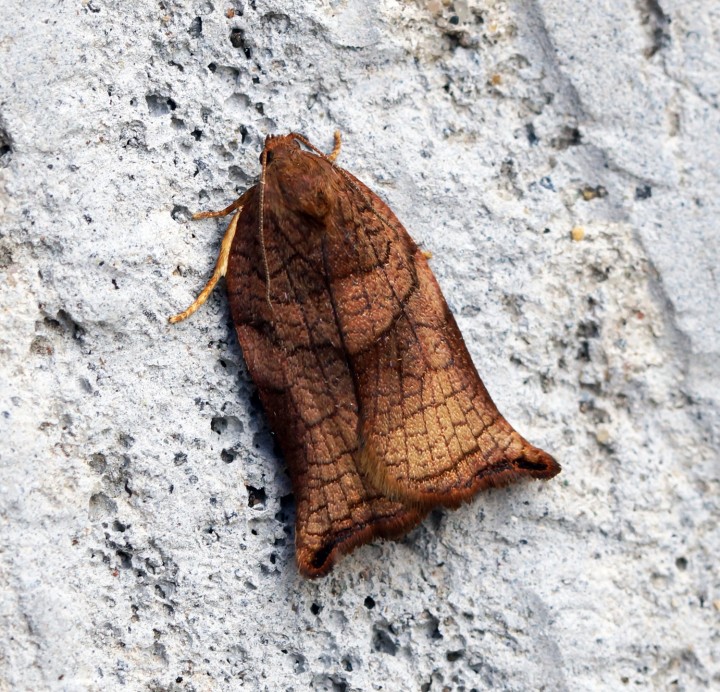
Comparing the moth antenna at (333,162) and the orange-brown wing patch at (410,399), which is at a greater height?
the moth antenna at (333,162)

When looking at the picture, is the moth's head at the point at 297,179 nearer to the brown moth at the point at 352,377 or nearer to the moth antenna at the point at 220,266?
the brown moth at the point at 352,377

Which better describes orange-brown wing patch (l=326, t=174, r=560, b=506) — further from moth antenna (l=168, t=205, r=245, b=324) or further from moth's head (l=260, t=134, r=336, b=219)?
moth antenna (l=168, t=205, r=245, b=324)

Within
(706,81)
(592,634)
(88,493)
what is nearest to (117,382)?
(88,493)

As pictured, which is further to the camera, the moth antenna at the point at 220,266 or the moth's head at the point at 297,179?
the moth antenna at the point at 220,266

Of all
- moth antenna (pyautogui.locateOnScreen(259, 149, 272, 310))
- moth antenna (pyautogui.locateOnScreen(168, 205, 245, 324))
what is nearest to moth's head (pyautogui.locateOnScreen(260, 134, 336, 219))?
moth antenna (pyautogui.locateOnScreen(259, 149, 272, 310))

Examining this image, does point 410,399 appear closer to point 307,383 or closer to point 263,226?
point 307,383

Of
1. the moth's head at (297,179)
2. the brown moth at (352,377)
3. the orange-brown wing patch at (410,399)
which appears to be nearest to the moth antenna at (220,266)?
the brown moth at (352,377)
